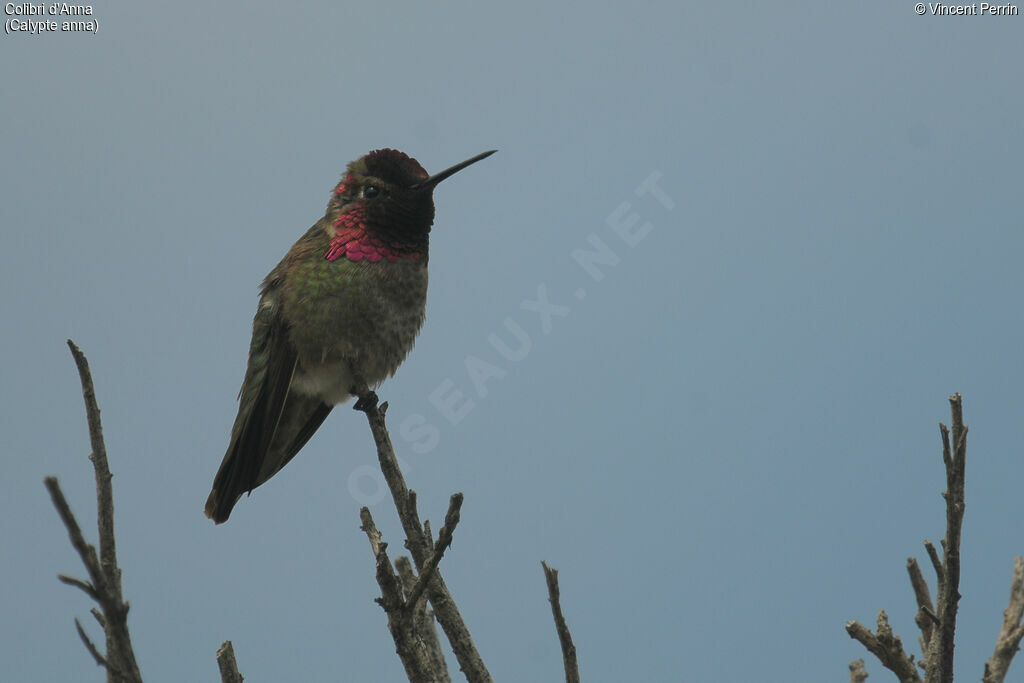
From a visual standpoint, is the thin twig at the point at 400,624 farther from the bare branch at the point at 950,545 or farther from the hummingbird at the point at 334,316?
the hummingbird at the point at 334,316

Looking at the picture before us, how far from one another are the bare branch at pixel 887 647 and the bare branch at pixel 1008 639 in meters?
0.24

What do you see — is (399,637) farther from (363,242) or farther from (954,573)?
(363,242)

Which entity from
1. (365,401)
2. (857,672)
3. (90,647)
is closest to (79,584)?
(90,647)

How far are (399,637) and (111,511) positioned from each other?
953 mm

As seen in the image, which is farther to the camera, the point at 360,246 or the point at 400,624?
the point at 360,246

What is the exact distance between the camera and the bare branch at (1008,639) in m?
3.27

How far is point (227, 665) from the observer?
2.45 metres

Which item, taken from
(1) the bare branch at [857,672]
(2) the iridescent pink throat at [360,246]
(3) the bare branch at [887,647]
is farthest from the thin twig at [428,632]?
(2) the iridescent pink throat at [360,246]

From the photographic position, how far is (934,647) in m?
A: 2.99

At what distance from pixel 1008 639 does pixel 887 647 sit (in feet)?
1.66

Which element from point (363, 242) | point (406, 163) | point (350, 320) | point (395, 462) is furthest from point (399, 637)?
point (406, 163)

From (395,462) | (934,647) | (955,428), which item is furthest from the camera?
(395,462)

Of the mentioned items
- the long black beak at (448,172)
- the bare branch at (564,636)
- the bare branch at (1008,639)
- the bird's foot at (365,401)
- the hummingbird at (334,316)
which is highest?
the long black beak at (448,172)

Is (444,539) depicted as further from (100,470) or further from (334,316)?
(334,316)
